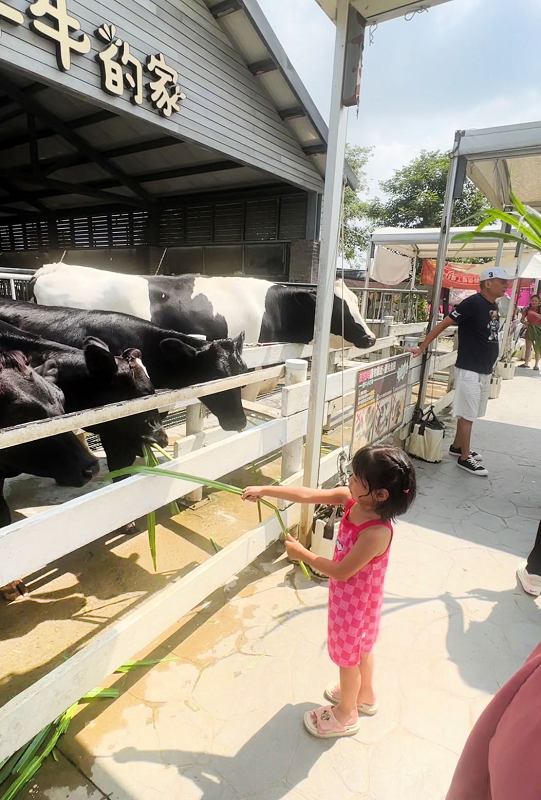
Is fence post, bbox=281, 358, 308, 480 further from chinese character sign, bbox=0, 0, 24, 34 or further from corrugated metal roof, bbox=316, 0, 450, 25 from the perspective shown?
chinese character sign, bbox=0, 0, 24, 34

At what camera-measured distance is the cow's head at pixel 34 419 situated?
6.15ft

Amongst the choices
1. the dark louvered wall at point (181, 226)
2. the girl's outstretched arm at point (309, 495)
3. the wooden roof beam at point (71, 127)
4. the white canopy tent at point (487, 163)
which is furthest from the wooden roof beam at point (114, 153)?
the girl's outstretched arm at point (309, 495)

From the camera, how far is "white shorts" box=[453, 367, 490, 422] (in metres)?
4.08

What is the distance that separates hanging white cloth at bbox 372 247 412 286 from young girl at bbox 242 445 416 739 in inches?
472

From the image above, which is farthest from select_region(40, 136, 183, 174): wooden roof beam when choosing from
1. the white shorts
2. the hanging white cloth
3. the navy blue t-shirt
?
the hanging white cloth

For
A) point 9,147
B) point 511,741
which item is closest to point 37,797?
point 511,741

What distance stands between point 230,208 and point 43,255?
241 inches

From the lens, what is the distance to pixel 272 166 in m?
7.21

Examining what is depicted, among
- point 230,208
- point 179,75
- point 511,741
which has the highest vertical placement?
point 179,75

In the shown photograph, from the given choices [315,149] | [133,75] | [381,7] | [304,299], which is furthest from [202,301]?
[315,149]

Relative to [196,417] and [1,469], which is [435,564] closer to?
[196,417]

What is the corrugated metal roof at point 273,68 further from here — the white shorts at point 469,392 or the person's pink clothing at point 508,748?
the person's pink clothing at point 508,748

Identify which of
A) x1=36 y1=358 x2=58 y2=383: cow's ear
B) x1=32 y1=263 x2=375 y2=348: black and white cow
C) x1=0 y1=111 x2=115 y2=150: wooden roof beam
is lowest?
x1=36 y1=358 x2=58 y2=383: cow's ear

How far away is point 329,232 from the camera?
83.5 inches
